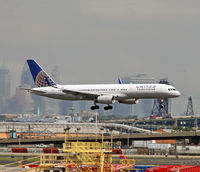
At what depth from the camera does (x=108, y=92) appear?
12825cm

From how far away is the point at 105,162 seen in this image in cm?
7081

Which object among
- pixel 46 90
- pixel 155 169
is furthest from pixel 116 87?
pixel 155 169

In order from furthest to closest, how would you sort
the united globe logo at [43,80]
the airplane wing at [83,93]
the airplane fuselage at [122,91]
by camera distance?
the united globe logo at [43,80]
the airplane wing at [83,93]
the airplane fuselage at [122,91]

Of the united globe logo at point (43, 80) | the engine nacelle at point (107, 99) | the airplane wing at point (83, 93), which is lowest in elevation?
the engine nacelle at point (107, 99)

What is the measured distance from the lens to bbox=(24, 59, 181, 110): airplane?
123 m

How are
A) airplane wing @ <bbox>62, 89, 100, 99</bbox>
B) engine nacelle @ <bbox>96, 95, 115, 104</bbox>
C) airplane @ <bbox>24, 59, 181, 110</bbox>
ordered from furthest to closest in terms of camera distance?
airplane wing @ <bbox>62, 89, 100, 99</bbox>
engine nacelle @ <bbox>96, 95, 115, 104</bbox>
airplane @ <bbox>24, 59, 181, 110</bbox>

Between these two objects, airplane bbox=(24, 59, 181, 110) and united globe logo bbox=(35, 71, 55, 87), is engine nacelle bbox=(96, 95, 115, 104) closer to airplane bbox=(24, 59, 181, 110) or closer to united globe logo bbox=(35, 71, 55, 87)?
airplane bbox=(24, 59, 181, 110)

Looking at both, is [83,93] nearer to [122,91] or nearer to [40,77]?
[122,91]

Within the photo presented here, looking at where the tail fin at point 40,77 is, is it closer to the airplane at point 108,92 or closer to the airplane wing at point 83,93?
the airplane at point 108,92

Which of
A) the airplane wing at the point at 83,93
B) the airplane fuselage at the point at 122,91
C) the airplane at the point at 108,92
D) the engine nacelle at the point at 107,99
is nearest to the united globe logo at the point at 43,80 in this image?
the airplane at the point at 108,92

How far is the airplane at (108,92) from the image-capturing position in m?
123

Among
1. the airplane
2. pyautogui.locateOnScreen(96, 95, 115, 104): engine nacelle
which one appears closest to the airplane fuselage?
the airplane

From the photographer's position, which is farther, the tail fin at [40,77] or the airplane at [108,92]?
the tail fin at [40,77]

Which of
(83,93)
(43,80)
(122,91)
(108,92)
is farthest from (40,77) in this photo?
(122,91)
